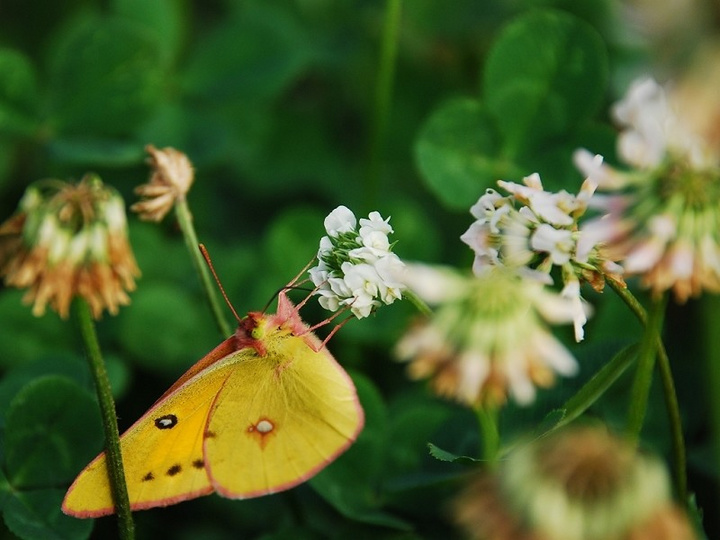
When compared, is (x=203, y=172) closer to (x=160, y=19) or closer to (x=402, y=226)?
(x=160, y=19)

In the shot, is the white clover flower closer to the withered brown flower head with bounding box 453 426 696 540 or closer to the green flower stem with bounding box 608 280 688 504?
the green flower stem with bounding box 608 280 688 504

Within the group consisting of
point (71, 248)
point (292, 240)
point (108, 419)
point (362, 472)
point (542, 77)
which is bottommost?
point (362, 472)

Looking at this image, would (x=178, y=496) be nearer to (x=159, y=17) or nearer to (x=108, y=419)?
(x=108, y=419)

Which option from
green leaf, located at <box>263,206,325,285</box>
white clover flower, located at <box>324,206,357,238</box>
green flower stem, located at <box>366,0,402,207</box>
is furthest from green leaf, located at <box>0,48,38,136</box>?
white clover flower, located at <box>324,206,357,238</box>

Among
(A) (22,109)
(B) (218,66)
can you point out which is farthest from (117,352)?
(B) (218,66)

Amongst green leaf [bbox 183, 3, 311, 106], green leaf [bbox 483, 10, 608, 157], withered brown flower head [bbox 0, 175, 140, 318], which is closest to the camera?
withered brown flower head [bbox 0, 175, 140, 318]

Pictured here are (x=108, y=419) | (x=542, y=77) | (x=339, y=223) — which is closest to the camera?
(x=108, y=419)

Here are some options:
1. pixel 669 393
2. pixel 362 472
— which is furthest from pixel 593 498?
pixel 362 472
